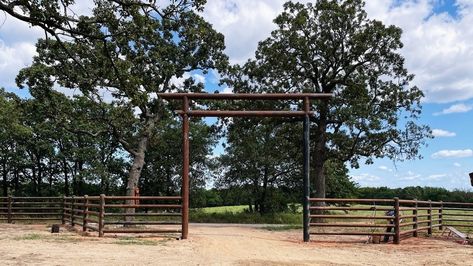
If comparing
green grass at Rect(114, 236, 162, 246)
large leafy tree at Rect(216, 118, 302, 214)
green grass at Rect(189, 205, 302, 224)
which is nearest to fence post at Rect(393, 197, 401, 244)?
green grass at Rect(114, 236, 162, 246)

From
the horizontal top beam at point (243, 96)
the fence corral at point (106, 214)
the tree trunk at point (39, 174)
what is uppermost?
the horizontal top beam at point (243, 96)

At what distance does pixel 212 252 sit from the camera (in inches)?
455

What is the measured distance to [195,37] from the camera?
20.2 meters

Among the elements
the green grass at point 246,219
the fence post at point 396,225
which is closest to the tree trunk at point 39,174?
the green grass at point 246,219

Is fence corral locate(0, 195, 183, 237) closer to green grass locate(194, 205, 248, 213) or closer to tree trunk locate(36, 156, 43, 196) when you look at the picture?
green grass locate(194, 205, 248, 213)

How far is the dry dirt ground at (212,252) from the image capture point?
32.6 ft

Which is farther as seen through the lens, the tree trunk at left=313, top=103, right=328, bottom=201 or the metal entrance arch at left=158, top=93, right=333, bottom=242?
the tree trunk at left=313, top=103, right=328, bottom=201

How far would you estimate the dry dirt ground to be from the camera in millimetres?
9930

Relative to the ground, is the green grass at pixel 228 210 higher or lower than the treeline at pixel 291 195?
lower

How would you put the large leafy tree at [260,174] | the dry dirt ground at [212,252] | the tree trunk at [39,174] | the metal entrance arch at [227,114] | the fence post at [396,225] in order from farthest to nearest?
the tree trunk at [39,174] → the large leafy tree at [260,174] → the metal entrance arch at [227,114] → the fence post at [396,225] → the dry dirt ground at [212,252]

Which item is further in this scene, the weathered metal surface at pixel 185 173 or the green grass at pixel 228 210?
the green grass at pixel 228 210

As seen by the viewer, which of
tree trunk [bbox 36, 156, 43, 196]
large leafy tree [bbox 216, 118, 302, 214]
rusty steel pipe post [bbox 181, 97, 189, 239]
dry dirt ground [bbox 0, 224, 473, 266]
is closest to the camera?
dry dirt ground [bbox 0, 224, 473, 266]

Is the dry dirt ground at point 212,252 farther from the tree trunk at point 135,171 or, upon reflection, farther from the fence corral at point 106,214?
the tree trunk at point 135,171

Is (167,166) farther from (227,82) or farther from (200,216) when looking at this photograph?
(227,82)
